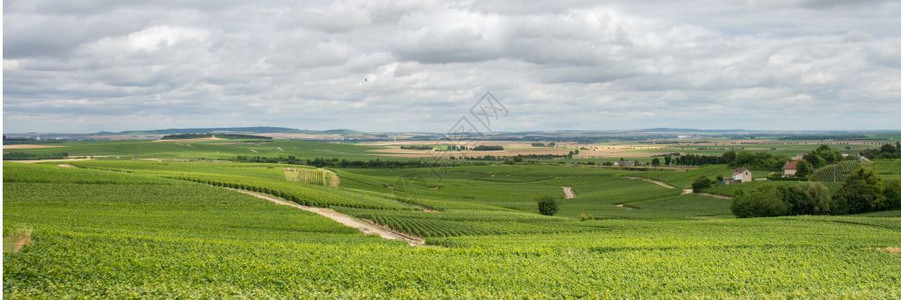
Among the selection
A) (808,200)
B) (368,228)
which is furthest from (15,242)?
(808,200)

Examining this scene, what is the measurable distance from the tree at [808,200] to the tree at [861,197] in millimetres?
1597

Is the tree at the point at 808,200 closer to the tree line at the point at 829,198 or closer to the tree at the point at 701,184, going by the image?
the tree line at the point at 829,198

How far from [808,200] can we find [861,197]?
22.2 ft

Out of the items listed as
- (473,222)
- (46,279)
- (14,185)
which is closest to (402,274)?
(46,279)

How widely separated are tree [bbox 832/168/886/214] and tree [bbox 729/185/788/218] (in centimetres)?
732

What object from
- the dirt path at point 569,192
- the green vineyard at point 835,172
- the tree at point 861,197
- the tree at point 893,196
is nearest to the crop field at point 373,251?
the tree at point 861,197

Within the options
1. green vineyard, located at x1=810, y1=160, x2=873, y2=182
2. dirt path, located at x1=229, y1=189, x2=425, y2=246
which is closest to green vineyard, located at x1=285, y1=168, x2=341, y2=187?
dirt path, located at x1=229, y1=189, x2=425, y2=246

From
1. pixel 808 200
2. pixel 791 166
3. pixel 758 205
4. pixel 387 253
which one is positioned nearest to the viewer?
pixel 387 253

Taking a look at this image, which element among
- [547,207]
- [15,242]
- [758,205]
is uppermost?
[15,242]

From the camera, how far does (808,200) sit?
7319cm

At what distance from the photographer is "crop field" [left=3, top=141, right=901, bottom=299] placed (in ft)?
76.2

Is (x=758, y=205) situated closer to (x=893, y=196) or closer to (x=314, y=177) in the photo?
(x=893, y=196)

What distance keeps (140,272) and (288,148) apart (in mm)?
179935

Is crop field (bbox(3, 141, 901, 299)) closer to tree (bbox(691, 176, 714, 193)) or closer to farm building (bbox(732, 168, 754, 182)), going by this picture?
tree (bbox(691, 176, 714, 193))
